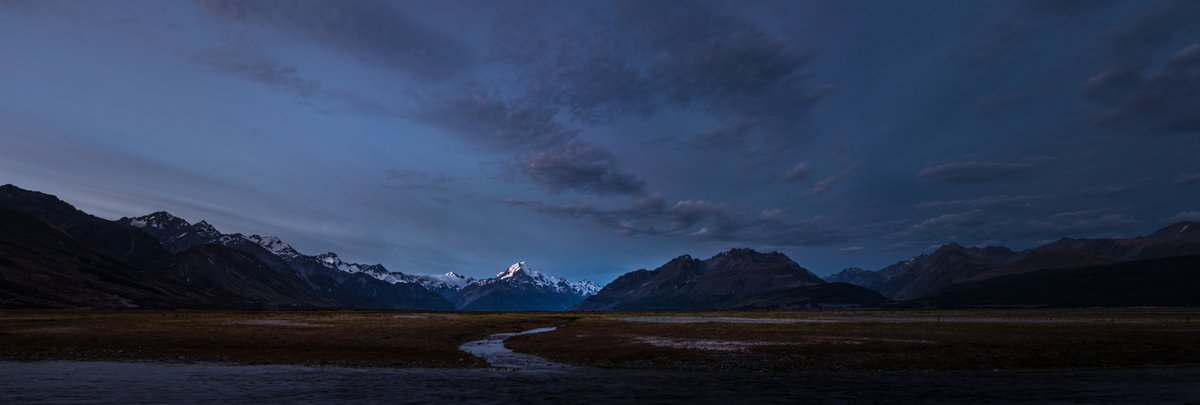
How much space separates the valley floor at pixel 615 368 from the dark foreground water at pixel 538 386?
0.13 metres

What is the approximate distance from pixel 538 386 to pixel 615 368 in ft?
39.8

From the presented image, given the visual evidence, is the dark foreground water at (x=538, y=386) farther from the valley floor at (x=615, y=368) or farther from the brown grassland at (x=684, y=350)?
the brown grassland at (x=684, y=350)

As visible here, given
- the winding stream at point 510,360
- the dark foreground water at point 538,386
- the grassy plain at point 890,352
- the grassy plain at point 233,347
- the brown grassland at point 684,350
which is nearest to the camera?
the dark foreground water at point 538,386

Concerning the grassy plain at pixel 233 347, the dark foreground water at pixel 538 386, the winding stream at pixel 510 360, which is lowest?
the winding stream at pixel 510 360

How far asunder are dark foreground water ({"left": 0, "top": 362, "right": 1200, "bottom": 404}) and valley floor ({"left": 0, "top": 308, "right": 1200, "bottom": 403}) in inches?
4.9

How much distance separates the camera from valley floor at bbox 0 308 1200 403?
3234 cm

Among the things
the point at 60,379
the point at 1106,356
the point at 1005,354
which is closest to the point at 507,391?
the point at 60,379

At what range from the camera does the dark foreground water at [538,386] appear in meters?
30.4

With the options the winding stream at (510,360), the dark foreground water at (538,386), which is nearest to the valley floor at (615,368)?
the dark foreground water at (538,386)

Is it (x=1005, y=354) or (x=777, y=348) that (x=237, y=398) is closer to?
(x=777, y=348)

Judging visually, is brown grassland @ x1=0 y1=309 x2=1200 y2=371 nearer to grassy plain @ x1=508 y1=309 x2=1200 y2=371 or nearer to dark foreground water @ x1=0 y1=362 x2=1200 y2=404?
grassy plain @ x1=508 y1=309 x2=1200 y2=371

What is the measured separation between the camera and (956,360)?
1869 inches

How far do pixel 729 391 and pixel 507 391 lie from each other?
1231 centimetres

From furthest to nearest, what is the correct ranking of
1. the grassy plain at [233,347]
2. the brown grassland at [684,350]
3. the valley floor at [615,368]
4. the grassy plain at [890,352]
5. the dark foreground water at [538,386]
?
the grassy plain at [233,347]
the brown grassland at [684,350]
the grassy plain at [890,352]
the valley floor at [615,368]
the dark foreground water at [538,386]
